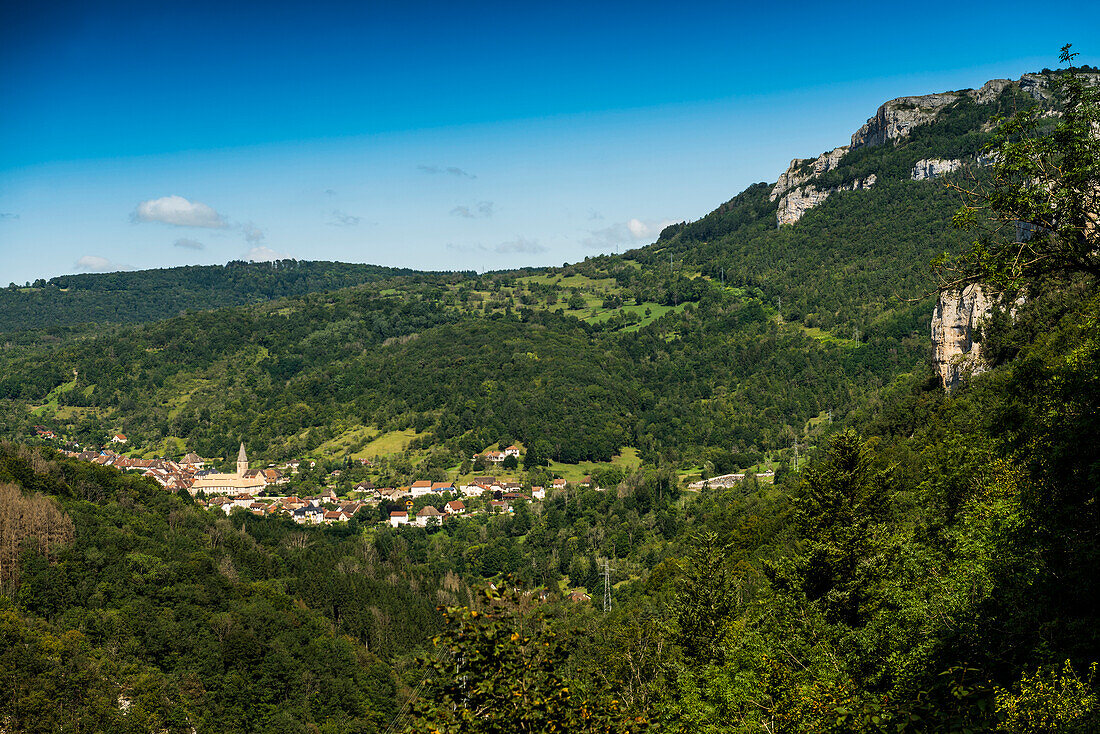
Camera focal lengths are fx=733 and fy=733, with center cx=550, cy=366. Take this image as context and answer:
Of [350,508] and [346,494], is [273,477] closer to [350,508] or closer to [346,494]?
[346,494]

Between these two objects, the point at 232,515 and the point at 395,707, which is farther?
the point at 232,515

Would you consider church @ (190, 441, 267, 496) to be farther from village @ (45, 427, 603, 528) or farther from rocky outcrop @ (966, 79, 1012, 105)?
rocky outcrop @ (966, 79, 1012, 105)

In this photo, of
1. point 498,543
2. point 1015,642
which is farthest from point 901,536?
point 498,543

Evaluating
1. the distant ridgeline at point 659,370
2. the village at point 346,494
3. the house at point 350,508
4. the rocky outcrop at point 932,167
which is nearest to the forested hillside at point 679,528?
the distant ridgeline at point 659,370

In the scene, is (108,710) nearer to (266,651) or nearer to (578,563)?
(266,651)

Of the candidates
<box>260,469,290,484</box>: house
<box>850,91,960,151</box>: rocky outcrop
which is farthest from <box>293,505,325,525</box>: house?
<box>850,91,960,151</box>: rocky outcrop
